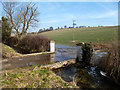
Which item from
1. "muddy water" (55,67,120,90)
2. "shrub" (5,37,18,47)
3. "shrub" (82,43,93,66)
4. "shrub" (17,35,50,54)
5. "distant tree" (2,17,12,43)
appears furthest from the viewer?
"shrub" (5,37,18,47)

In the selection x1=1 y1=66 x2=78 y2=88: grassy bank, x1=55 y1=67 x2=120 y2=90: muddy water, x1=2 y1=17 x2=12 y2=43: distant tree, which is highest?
x1=2 y1=17 x2=12 y2=43: distant tree

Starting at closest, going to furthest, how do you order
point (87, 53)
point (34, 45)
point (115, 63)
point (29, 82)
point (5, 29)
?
point (29, 82) < point (115, 63) < point (87, 53) < point (34, 45) < point (5, 29)

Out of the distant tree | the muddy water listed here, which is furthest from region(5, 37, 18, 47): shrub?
the muddy water

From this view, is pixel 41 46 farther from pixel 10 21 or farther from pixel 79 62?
pixel 10 21

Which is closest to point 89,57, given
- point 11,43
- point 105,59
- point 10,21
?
point 105,59

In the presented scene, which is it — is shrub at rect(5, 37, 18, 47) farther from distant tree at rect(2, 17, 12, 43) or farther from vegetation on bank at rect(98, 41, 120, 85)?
vegetation on bank at rect(98, 41, 120, 85)

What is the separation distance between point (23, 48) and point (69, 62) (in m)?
6.62

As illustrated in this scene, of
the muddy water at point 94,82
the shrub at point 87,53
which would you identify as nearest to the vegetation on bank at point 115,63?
the muddy water at point 94,82

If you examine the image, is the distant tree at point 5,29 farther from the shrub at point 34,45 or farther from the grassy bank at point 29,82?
the grassy bank at point 29,82

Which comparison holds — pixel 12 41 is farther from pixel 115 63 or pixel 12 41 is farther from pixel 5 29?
pixel 115 63

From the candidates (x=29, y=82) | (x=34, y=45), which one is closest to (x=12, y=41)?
(x=34, y=45)

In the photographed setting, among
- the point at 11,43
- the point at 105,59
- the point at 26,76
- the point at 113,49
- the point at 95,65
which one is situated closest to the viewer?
the point at 26,76

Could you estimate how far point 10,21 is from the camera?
13.0 metres

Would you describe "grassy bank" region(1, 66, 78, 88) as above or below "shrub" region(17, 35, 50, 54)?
below
